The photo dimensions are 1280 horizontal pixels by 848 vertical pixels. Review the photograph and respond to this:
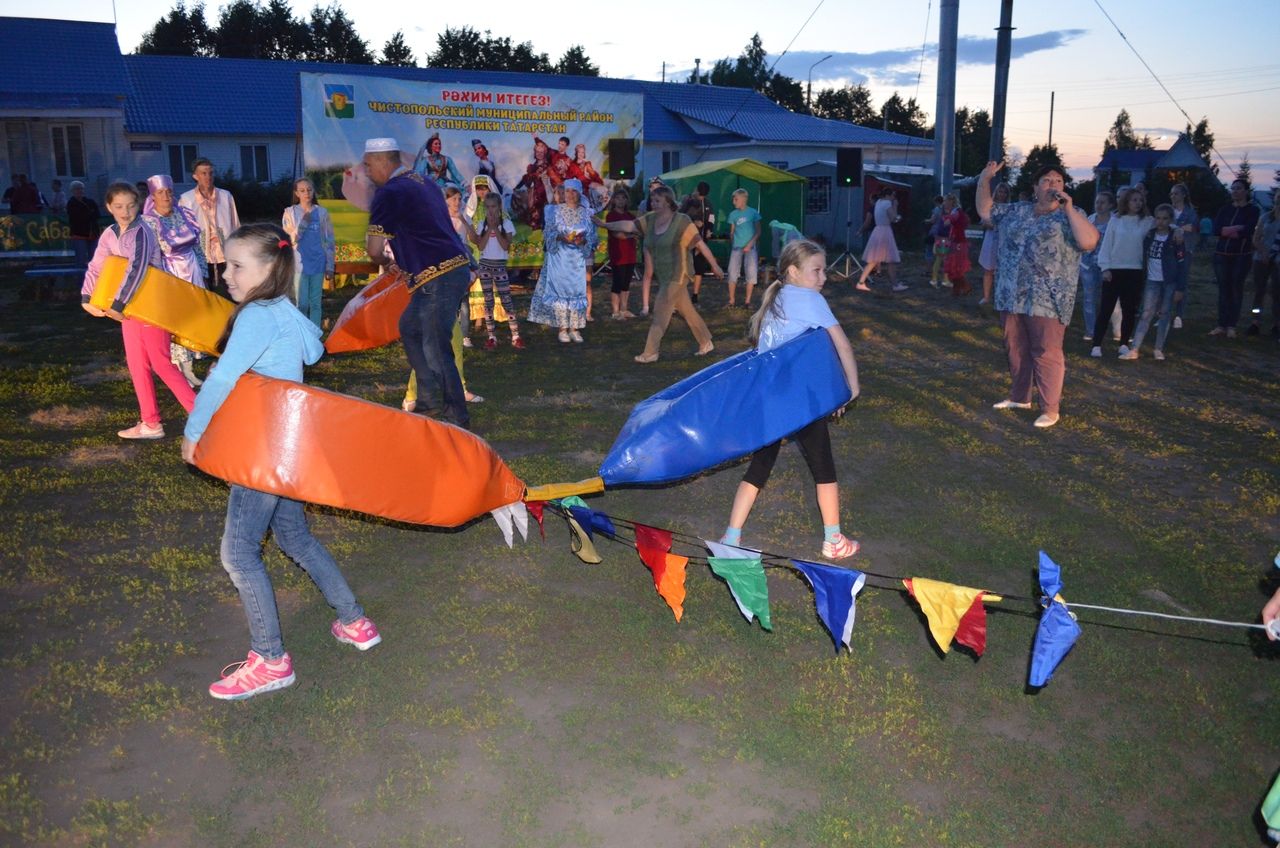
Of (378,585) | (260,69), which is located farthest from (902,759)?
(260,69)

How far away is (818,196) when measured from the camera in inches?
1314

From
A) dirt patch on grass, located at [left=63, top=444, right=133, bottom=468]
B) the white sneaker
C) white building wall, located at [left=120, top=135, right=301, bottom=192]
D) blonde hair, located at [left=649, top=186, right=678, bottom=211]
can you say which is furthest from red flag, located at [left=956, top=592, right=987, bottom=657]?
white building wall, located at [left=120, top=135, right=301, bottom=192]

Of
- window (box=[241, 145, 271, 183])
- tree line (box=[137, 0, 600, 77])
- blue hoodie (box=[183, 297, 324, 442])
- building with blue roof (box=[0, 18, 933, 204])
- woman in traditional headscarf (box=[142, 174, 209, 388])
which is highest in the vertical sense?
tree line (box=[137, 0, 600, 77])

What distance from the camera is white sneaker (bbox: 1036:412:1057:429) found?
8703mm

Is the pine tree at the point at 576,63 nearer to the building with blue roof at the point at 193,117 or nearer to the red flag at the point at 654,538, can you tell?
the building with blue roof at the point at 193,117

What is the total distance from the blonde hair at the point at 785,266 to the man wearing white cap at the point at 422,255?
3020mm

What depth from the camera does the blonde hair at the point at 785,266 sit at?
202 inches

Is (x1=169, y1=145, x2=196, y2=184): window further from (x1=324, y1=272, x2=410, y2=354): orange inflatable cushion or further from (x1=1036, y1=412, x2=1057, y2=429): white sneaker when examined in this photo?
(x1=1036, y1=412, x2=1057, y2=429): white sneaker

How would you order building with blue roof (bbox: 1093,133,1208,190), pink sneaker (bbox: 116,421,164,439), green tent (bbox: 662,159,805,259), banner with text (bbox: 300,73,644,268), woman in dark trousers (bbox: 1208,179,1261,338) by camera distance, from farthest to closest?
1. building with blue roof (bbox: 1093,133,1208,190)
2. green tent (bbox: 662,159,805,259)
3. banner with text (bbox: 300,73,644,268)
4. woman in dark trousers (bbox: 1208,179,1261,338)
5. pink sneaker (bbox: 116,421,164,439)

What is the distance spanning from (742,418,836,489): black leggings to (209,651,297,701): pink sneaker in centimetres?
252

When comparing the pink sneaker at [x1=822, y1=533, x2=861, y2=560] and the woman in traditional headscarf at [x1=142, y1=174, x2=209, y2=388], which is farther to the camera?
the woman in traditional headscarf at [x1=142, y1=174, x2=209, y2=388]

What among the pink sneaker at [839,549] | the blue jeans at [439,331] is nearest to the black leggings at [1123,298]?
the pink sneaker at [839,549]

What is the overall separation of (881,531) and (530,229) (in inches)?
583

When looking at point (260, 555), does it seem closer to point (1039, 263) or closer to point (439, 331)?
point (439, 331)
